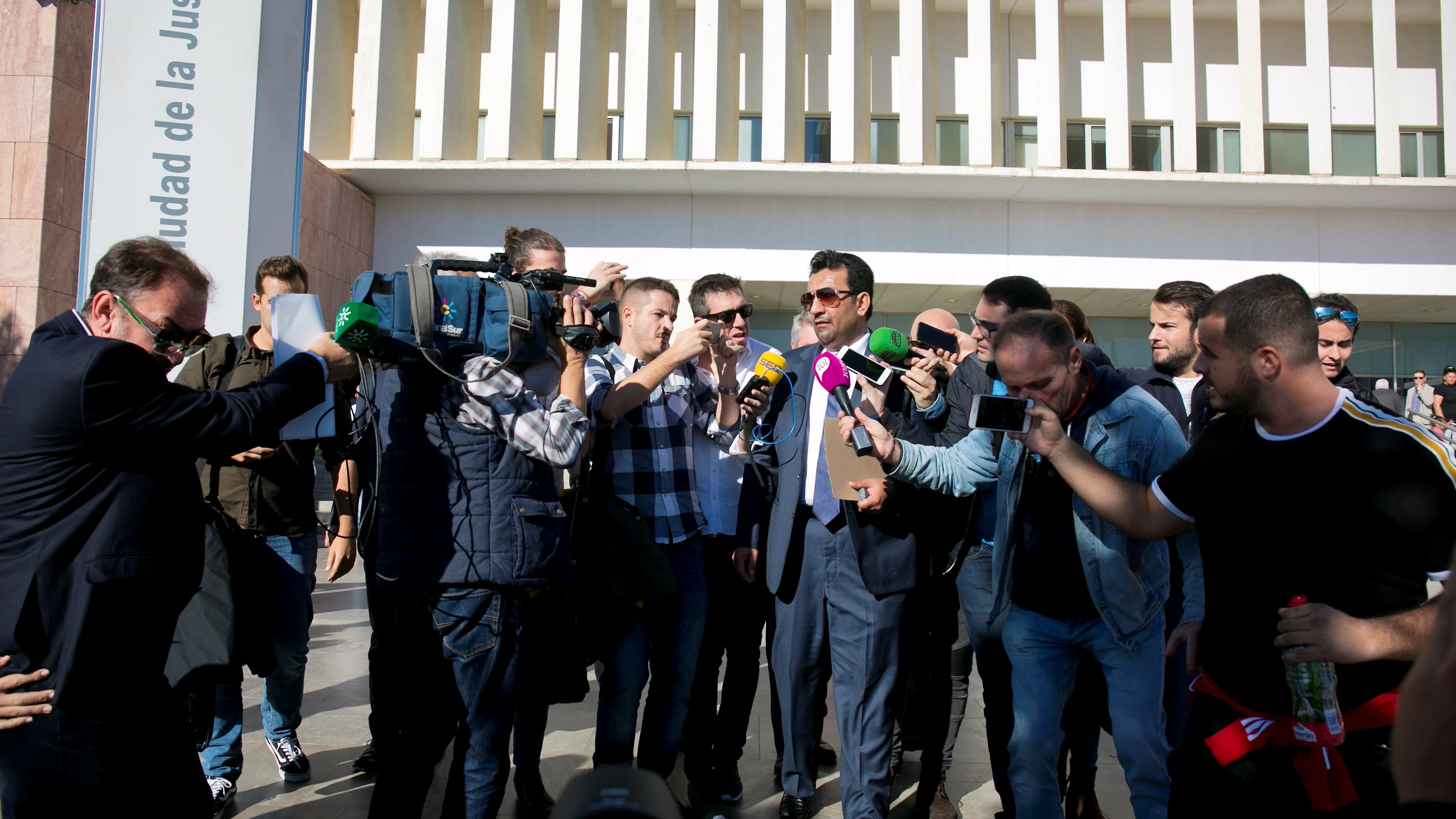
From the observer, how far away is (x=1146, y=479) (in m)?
2.80

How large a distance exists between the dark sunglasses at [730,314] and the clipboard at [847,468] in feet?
2.56

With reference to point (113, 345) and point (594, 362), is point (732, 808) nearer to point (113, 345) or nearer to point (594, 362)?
point (594, 362)

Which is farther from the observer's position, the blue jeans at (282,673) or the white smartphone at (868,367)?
the blue jeans at (282,673)

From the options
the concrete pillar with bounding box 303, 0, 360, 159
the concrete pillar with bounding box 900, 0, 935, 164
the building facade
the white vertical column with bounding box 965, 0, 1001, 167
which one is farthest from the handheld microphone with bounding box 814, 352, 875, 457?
the concrete pillar with bounding box 303, 0, 360, 159

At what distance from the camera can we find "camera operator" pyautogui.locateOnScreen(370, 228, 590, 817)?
2600 millimetres

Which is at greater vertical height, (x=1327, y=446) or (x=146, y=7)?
(x=146, y=7)

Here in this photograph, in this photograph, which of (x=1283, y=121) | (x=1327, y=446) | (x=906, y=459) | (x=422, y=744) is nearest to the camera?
(x=1327, y=446)

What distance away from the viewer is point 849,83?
1332 cm

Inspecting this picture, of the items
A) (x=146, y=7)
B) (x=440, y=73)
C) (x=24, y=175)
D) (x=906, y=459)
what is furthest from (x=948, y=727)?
(x=440, y=73)

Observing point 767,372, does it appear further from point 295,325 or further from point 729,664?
point 295,325

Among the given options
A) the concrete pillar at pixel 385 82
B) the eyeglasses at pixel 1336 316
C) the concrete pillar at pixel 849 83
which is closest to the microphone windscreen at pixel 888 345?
the eyeglasses at pixel 1336 316

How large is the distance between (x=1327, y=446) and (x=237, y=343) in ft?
12.6

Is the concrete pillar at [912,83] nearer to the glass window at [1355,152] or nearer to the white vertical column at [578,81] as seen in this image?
the white vertical column at [578,81]

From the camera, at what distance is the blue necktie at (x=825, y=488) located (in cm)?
343
